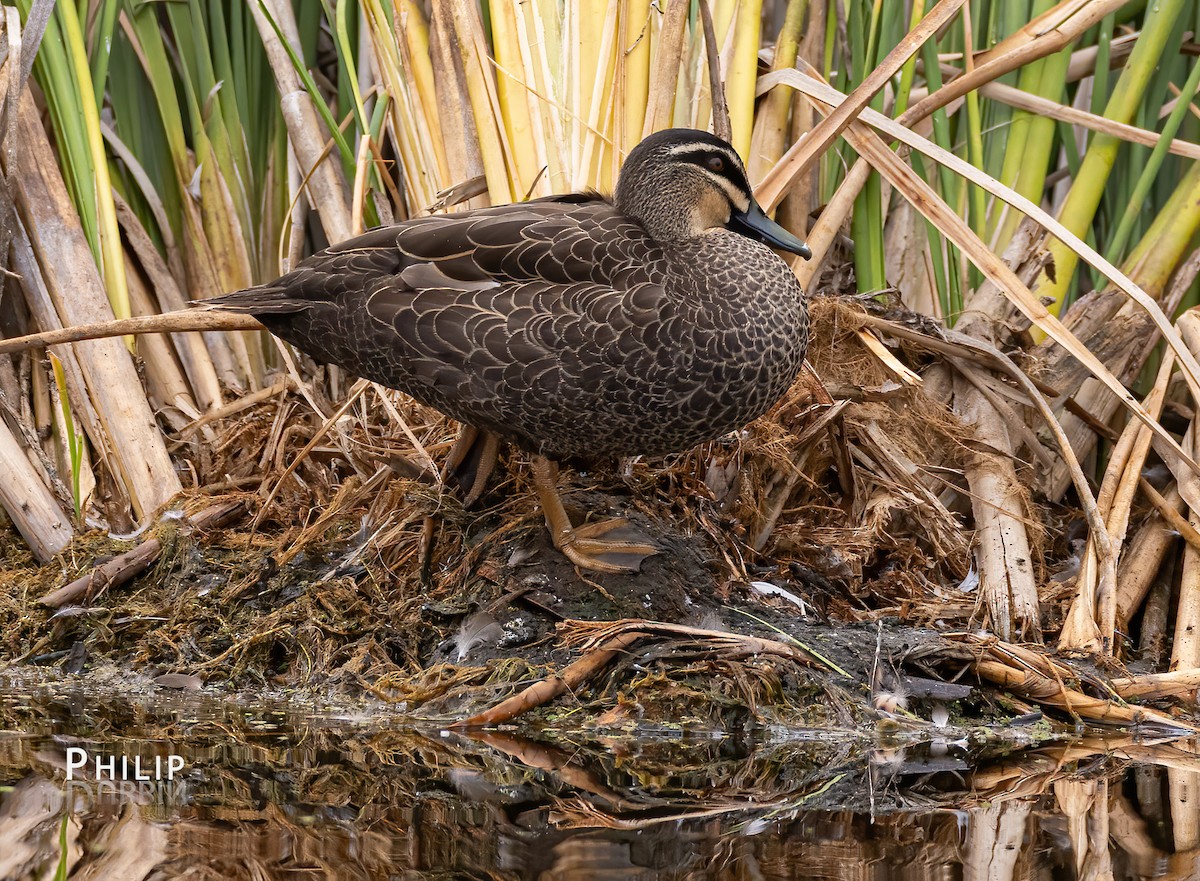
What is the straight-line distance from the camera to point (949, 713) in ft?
10.9

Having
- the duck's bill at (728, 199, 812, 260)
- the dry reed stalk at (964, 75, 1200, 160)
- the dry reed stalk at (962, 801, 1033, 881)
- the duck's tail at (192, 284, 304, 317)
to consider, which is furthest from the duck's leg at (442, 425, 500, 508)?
the dry reed stalk at (964, 75, 1200, 160)

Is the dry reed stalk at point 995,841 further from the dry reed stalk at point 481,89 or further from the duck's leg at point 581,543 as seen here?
the dry reed stalk at point 481,89

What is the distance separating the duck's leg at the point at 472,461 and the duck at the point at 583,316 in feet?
1.19

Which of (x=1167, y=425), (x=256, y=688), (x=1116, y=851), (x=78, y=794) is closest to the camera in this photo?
(x=1116, y=851)

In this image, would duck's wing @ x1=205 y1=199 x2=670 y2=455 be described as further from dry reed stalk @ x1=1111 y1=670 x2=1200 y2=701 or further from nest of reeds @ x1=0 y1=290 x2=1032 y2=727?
dry reed stalk @ x1=1111 y1=670 x2=1200 y2=701

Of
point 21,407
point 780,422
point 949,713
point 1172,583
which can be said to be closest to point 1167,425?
point 1172,583

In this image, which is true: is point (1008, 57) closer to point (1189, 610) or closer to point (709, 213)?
point (709, 213)

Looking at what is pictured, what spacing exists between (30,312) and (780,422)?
9.09ft

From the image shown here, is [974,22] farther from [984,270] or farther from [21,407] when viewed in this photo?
[21,407]

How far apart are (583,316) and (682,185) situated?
569mm

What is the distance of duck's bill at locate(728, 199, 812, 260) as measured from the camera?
12.7 ft

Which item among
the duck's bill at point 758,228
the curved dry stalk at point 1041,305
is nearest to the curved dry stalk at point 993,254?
the curved dry stalk at point 1041,305

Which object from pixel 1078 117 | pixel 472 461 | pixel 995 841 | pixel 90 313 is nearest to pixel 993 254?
pixel 1078 117

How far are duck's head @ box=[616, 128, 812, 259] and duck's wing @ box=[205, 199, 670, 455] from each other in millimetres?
87
